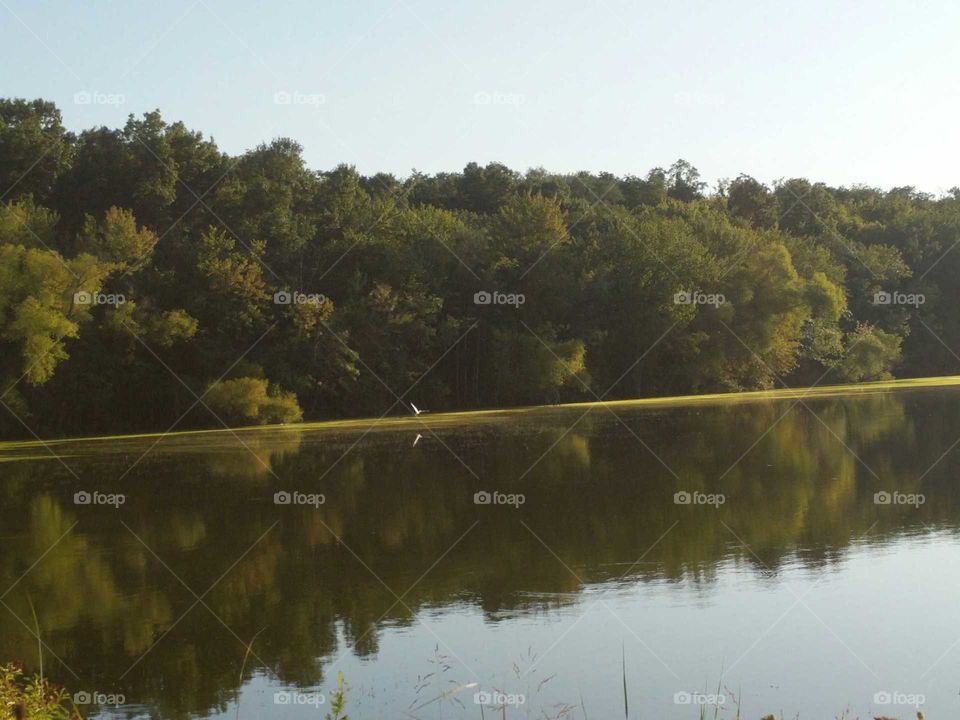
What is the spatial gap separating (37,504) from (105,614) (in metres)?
10.3

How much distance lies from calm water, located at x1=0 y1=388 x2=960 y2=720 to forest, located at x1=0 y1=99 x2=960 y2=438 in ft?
52.4

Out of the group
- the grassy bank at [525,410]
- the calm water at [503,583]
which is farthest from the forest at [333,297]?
the calm water at [503,583]

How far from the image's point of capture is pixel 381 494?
23.0 m

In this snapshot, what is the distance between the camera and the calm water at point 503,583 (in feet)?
34.2

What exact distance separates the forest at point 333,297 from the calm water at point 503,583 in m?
16.0

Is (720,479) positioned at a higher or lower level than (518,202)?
lower

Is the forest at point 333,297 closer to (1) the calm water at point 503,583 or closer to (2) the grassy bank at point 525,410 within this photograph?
(2) the grassy bank at point 525,410

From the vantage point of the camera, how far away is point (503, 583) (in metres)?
14.5

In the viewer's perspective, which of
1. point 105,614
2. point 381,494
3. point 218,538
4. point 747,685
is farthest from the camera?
point 381,494

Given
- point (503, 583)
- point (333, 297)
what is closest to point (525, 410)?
point (333, 297)

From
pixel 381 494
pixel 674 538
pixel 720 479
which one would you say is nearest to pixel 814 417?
pixel 720 479

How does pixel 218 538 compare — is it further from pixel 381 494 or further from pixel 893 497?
pixel 893 497

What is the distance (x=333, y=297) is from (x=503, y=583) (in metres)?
38.2

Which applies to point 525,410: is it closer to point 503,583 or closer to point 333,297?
point 333,297
